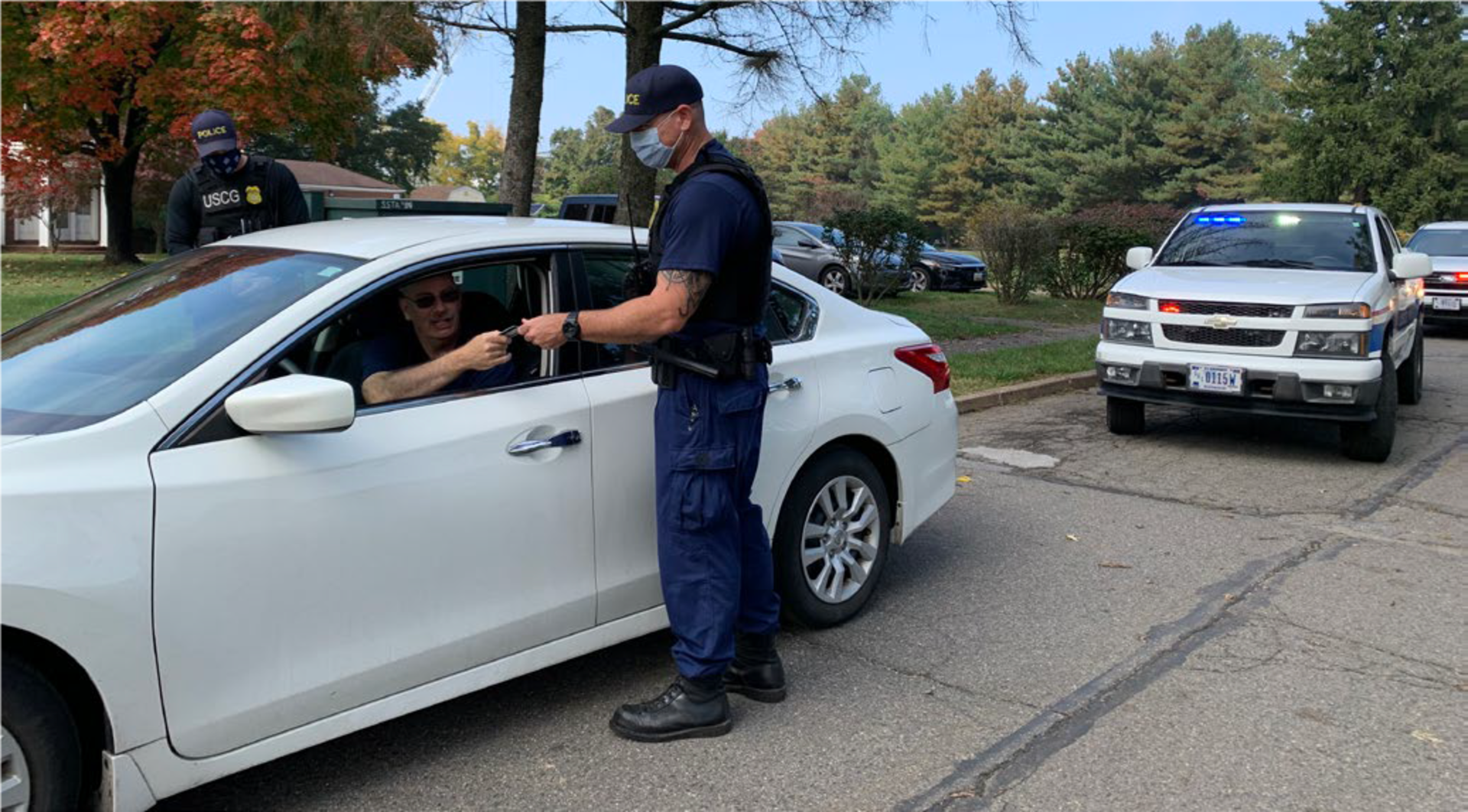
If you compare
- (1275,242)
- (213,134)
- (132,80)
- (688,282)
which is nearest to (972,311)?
(1275,242)

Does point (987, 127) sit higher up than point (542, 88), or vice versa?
point (987, 127)

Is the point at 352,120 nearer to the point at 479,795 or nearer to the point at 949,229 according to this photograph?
the point at 479,795

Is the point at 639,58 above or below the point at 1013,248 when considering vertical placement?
above

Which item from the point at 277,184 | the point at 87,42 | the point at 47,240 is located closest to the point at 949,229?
the point at 47,240

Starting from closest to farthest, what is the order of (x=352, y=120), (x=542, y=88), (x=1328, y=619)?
(x=1328, y=619) < (x=542, y=88) < (x=352, y=120)

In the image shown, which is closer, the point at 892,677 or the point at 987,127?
the point at 892,677

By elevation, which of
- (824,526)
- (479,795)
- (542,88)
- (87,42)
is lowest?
(479,795)

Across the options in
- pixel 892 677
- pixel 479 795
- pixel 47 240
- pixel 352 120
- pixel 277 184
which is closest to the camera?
pixel 479 795

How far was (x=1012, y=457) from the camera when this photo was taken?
7789 mm

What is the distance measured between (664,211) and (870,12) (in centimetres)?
917

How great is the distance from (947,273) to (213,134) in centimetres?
1852

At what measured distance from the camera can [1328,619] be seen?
4.73 meters

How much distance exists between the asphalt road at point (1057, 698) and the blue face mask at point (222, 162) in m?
3.15

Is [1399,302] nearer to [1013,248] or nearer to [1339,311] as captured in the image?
[1339,311]
